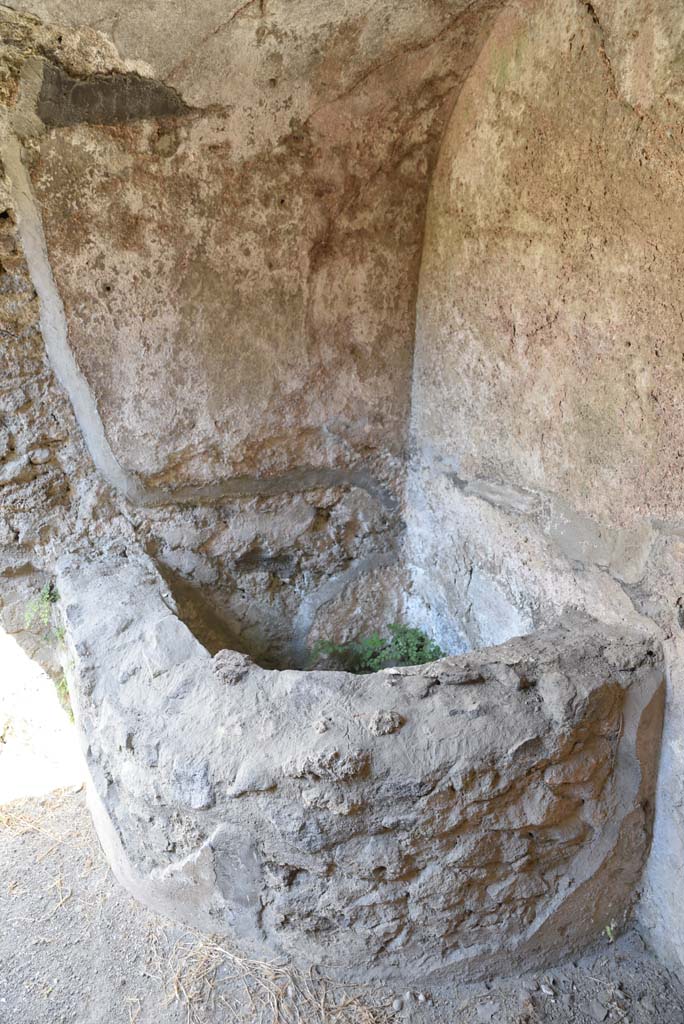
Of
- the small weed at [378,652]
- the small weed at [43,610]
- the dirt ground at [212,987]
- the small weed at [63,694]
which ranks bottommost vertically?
the dirt ground at [212,987]

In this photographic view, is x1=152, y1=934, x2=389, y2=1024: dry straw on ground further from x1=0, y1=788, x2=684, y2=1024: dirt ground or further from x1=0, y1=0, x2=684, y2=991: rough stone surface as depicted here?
x1=0, y1=0, x2=684, y2=991: rough stone surface

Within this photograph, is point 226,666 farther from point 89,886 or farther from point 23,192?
point 23,192

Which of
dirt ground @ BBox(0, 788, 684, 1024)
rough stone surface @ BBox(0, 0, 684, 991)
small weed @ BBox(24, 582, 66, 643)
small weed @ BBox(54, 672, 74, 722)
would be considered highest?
rough stone surface @ BBox(0, 0, 684, 991)

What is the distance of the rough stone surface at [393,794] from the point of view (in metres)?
1.54

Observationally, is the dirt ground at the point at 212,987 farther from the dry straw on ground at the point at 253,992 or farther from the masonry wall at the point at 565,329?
the masonry wall at the point at 565,329

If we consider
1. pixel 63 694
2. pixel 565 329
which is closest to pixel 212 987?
pixel 63 694

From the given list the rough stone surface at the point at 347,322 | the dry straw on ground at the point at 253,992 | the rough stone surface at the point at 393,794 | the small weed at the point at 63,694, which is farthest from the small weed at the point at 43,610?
the dry straw on ground at the point at 253,992

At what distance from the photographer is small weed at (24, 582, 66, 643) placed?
2338 millimetres

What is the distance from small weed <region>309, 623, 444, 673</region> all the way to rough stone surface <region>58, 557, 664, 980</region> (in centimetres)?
84

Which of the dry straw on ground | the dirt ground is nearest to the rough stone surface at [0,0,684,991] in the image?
the dirt ground

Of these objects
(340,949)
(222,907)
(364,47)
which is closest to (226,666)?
(222,907)

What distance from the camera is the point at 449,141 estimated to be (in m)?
2.23

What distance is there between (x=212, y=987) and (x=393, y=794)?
68 centimetres

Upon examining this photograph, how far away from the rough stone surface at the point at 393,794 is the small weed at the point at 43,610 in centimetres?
55
